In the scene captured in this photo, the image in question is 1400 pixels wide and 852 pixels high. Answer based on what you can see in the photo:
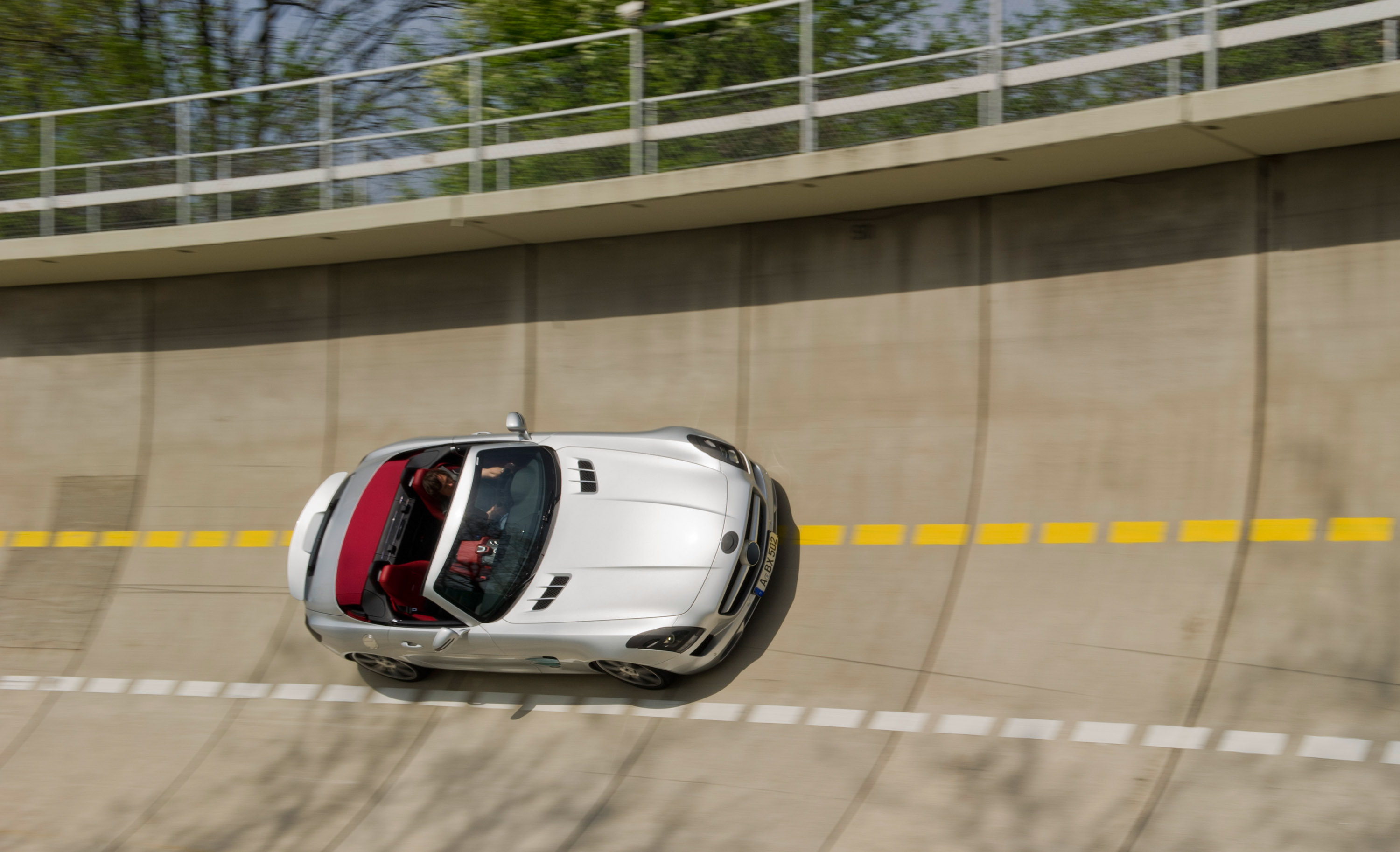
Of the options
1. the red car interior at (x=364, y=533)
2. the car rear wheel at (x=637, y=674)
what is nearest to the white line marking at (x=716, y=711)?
the car rear wheel at (x=637, y=674)

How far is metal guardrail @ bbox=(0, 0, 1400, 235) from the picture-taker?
7.64 metres

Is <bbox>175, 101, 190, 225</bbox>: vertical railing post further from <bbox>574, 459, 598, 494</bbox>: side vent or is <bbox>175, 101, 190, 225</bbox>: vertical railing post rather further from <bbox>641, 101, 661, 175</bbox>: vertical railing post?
<bbox>574, 459, 598, 494</bbox>: side vent

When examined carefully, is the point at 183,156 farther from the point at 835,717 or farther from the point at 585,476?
the point at 835,717

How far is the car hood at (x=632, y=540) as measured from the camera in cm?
751

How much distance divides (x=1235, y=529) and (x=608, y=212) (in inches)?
237

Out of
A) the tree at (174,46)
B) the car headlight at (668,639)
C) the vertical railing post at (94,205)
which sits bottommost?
the car headlight at (668,639)

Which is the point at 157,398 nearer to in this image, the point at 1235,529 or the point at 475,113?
the point at 475,113

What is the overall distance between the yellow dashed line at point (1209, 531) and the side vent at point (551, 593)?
15.3 ft

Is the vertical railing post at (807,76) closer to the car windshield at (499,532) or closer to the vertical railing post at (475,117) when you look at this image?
the vertical railing post at (475,117)

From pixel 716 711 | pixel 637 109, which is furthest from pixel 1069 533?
pixel 637 109

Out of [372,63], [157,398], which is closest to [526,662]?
[157,398]

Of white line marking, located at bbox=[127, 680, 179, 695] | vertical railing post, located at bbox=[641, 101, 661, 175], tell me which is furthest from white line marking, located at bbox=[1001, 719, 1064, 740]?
white line marking, located at bbox=[127, 680, 179, 695]

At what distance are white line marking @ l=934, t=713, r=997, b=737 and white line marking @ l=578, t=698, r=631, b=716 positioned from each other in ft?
7.87

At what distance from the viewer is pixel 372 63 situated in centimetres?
1670
